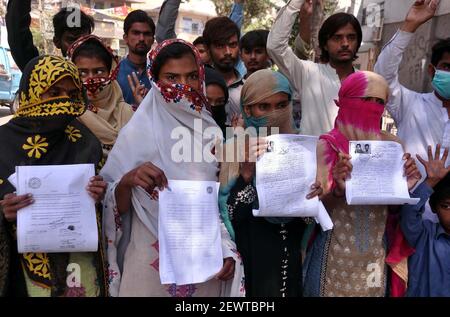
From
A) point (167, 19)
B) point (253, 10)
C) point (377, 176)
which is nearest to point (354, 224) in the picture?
point (377, 176)

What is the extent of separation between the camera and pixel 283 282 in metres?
2.18

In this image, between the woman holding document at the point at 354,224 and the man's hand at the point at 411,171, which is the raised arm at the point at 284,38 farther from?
the man's hand at the point at 411,171

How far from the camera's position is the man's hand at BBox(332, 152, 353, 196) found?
6.95ft

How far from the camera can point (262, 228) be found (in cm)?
218

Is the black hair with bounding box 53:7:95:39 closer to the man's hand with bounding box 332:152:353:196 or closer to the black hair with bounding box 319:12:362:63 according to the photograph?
the black hair with bounding box 319:12:362:63

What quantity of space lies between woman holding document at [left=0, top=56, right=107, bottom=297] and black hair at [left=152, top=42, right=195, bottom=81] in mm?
402

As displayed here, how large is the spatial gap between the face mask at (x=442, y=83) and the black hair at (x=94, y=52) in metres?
2.10

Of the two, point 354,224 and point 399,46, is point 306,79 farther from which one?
point 354,224

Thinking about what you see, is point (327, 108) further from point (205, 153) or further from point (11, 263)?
point (11, 263)

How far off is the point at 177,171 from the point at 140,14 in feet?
8.18

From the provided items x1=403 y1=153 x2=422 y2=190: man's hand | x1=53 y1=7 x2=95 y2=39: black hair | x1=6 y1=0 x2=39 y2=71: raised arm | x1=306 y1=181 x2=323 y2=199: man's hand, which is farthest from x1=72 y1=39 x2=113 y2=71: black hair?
x1=403 y1=153 x2=422 y2=190: man's hand

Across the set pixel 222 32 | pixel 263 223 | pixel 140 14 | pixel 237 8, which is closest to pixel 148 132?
pixel 263 223

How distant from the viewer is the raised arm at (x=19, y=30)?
3109 millimetres

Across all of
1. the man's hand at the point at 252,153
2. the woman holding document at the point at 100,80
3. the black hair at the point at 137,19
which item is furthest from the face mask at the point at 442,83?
the black hair at the point at 137,19
